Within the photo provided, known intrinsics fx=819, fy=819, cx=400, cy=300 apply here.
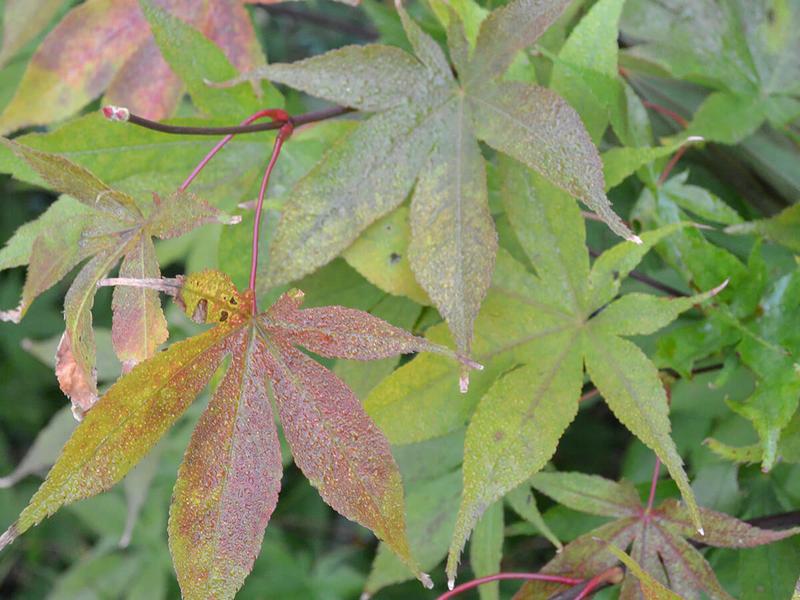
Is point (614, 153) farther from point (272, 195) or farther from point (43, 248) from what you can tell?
point (43, 248)

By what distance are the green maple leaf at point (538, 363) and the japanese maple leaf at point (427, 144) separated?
0.05 meters

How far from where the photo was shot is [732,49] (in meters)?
0.88

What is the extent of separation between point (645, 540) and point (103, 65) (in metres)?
0.71

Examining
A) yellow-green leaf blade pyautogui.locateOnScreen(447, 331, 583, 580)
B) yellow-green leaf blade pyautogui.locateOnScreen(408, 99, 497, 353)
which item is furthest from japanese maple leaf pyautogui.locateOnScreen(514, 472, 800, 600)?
yellow-green leaf blade pyautogui.locateOnScreen(408, 99, 497, 353)

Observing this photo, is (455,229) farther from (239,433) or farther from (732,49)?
(732,49)

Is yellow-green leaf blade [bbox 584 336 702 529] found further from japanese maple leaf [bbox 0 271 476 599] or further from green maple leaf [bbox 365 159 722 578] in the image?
japanese maple leaf [bbox 0 271 476 599]

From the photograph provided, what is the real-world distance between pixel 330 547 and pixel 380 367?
103 centimetres

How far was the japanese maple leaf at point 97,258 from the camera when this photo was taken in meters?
0.55

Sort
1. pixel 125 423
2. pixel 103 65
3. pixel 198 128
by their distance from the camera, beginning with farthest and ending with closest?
pixel 103 65 < pixel 198 128 < pixel 125 423

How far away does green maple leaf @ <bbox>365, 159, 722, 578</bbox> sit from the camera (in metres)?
0.60

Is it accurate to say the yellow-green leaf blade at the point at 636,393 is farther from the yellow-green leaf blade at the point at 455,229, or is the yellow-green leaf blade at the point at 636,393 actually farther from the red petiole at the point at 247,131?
the red petiole at the point at 247,131

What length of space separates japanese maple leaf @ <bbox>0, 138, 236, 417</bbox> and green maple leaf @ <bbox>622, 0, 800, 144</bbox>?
21.2 inches

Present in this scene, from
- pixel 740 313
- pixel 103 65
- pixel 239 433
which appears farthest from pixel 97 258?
pixel 740 313

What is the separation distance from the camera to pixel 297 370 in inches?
21.8
